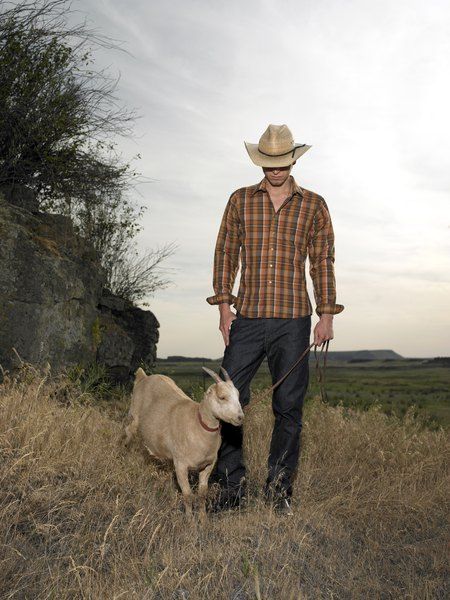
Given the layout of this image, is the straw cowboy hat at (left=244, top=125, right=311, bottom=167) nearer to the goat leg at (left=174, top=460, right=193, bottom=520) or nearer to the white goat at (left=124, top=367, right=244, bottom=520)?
the white goat at (left=124, top=367, right=244, bottom=520)

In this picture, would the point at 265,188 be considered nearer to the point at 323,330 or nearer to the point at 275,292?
the point at 275,292

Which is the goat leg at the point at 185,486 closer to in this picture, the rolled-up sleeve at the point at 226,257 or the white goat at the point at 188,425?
the white goat at the point at 188,425

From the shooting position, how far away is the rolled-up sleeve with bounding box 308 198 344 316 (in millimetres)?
5887

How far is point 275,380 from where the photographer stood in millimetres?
Result: 5844

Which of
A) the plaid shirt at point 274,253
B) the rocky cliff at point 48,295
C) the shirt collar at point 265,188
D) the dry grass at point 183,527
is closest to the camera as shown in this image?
the dry grass at point 183,527

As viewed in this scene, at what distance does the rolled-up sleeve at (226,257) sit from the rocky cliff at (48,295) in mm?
3151

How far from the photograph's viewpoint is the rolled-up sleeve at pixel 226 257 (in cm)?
590

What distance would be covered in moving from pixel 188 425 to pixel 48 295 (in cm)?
378

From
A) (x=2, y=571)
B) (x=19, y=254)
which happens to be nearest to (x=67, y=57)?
(x=19, y=254)

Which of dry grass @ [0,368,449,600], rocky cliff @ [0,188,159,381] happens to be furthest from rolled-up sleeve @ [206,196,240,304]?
rocky cliff @ [0,188,159,381]

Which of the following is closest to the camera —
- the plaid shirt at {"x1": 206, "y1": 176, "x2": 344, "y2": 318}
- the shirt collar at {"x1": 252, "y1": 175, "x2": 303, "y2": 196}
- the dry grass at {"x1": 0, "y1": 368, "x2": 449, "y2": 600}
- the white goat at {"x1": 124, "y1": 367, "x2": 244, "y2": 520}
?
the dry grass at {"x1": 0, "y1": 368, "x2": 449, "y2": 600}

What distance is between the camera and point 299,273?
580 cm

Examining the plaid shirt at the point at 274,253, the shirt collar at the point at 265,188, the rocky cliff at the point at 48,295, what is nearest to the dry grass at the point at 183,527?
the rocky cliff at the point at 48,295

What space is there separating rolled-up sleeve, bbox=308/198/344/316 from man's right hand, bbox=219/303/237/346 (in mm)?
782
